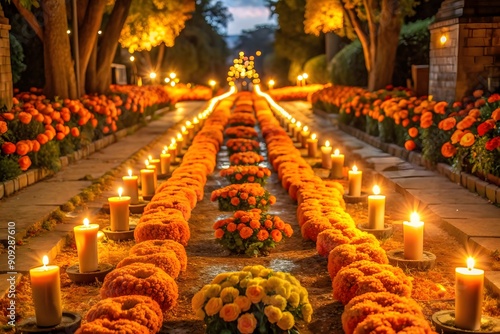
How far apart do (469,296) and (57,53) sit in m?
11.1

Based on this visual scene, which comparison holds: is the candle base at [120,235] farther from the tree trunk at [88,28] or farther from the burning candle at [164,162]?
the tree trunk at [88,28]

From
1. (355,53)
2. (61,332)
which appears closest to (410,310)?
(61,332)

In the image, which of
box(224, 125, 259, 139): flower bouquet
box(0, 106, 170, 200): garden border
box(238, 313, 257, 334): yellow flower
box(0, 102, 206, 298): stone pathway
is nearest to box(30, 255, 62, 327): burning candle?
box(0, 102, 206, 298): stone pathway

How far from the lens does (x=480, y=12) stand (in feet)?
36.0

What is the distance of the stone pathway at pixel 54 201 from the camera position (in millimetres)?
5809

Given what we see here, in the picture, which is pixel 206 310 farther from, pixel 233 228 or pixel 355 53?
pixel 355 53

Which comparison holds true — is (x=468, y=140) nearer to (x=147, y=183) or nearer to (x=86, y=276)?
(x=147, y=183)

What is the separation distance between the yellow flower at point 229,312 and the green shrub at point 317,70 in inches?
1273

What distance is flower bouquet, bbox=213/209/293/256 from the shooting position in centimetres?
586

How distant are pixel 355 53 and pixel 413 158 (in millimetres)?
13211

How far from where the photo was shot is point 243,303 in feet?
11.9

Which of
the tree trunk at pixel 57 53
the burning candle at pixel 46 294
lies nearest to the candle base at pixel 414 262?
the burning candle at pixel 46 294

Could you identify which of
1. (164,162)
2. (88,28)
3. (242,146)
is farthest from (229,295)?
(88,28)

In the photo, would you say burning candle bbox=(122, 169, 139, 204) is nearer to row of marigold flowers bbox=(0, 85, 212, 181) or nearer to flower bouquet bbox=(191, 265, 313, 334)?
row of marigold flowers bbox=(0, 85, 212, 181)
